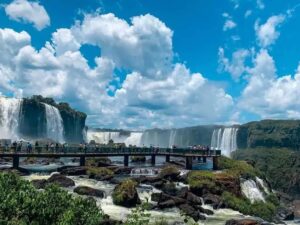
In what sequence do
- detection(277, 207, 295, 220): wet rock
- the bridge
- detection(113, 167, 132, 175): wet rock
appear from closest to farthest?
1. detection(277, 207, 295, 220): wet rock
2. detection(113, 167, 132, 175): wet rock
3. the bridge

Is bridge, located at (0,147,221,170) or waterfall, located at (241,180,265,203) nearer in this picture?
waterfall, located at (241,180,265,203)

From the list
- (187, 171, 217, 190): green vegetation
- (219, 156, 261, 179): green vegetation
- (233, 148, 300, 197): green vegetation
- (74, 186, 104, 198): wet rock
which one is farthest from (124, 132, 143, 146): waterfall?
(74, 186, 104, 198): wet rock

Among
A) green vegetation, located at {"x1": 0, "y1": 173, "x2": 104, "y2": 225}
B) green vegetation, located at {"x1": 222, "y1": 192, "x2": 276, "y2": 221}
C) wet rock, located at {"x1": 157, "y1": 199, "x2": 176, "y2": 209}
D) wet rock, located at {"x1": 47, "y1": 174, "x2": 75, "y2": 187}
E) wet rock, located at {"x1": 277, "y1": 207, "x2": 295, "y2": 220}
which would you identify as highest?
green vegetation, located at {"x1": 0, "y1": 173, "x2": 104, "y2": 225}

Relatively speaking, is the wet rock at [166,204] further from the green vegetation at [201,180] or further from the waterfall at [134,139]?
the waterfall at [134,139]

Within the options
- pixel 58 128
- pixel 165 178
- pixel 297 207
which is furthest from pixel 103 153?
pixel 58 128

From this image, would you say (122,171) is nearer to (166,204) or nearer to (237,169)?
(237,169)

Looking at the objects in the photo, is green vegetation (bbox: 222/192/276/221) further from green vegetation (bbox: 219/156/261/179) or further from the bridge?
the bridge

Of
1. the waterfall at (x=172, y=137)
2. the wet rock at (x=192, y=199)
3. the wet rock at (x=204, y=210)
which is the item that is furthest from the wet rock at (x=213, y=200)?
the waterfall at (x=172, y=137)

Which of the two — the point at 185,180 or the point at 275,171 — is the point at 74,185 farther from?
the point at 275,171
